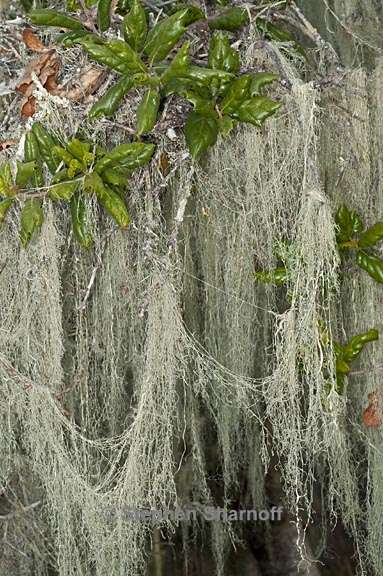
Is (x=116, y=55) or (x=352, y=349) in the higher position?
(x=116, y=55)

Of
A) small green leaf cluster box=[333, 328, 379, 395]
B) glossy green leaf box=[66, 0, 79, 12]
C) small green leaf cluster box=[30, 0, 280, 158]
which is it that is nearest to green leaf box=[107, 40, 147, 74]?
small green leaf cluster box=[30, 0, 280, 158]

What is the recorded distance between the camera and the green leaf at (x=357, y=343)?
4.59ft

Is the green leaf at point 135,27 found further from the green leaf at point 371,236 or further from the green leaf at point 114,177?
the green leaf at point 371,236

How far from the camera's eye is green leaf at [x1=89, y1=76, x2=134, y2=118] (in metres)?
1.19

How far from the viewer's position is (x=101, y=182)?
1.19 metres

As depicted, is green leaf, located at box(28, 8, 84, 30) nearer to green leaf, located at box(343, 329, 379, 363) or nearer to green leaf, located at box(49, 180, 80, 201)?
green leaf, located at box(49, 180, 80, 201)

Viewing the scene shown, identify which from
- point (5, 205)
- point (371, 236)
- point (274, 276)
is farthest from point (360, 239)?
point (5, 205)

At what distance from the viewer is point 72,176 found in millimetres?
1200

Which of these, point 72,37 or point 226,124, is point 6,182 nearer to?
point 72,37

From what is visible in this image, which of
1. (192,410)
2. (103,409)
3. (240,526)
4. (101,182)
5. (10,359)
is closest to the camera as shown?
(101,182)

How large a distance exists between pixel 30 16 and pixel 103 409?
82 cm

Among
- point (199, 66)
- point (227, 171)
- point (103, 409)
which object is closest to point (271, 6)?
point (199, 66)

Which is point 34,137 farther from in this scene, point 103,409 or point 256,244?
point 103,409

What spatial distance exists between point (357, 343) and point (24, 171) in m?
0.75
